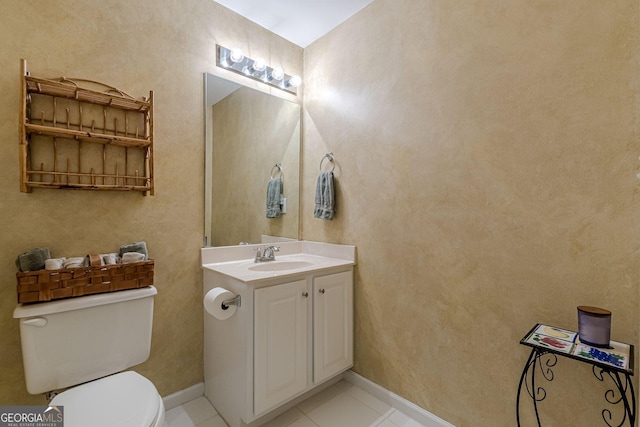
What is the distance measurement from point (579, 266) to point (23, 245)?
238 cm

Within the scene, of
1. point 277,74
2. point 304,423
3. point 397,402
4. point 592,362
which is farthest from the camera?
point 277,74

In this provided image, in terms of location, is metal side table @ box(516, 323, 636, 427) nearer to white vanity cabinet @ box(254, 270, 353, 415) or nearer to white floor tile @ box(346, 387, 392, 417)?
white floor tile @ box(346, 387, 392, 417)

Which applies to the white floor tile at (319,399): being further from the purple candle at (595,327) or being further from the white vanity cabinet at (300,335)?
the purple candle at (595,327)

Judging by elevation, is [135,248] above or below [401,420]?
above

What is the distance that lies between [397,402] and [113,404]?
57.5 inches

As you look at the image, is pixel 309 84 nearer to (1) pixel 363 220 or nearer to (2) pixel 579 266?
(1) pixel 363 220

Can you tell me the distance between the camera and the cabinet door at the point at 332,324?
1.71 metres

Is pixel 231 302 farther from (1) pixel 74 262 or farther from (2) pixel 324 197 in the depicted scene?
(2) pixel 324 197

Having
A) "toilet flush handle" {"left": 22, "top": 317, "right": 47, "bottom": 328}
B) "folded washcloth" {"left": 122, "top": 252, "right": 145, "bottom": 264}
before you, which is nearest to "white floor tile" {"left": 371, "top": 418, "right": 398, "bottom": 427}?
"folded washcloth" {"left": 122, "top": 252, "right": 145, "bottom": 264}

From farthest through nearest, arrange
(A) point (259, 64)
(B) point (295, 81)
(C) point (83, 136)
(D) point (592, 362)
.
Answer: (B) point (295, 81)
(A) point (259, 64)
(C) point (83, 136)
(D) point (592, 362)

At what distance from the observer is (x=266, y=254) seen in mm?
2004

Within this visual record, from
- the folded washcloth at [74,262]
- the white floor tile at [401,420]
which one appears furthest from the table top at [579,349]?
the folded washcloth at [74,262]

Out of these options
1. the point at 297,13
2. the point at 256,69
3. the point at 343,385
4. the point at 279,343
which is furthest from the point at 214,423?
the point at 297,13

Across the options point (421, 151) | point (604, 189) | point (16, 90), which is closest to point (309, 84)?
point (421, 151)
